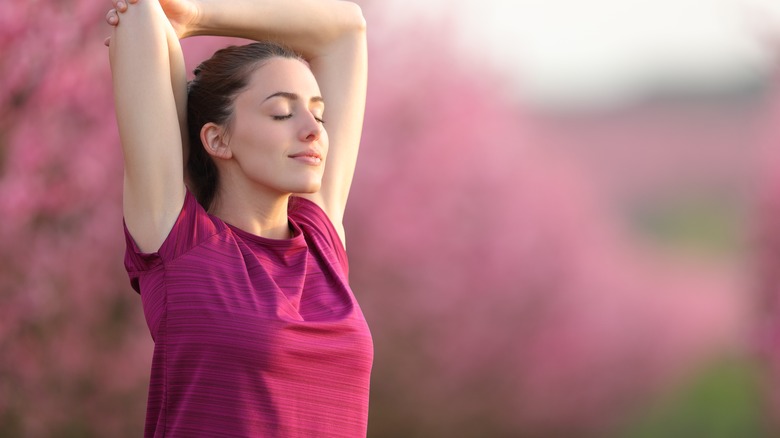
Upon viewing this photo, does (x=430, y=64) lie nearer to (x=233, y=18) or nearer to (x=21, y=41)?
(x=21, y=41)

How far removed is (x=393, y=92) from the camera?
266 inches

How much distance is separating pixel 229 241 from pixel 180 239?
0.08 metres

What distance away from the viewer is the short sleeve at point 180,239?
1.94 m

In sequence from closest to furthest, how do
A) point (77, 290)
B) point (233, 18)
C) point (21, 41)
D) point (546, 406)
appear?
point (233, 18), point (21, 41), point (77, 290), point (546, 406)

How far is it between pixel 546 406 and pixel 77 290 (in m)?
4.07

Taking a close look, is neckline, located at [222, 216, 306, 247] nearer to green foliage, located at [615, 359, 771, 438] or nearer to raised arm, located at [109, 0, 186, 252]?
raised arm, located at [109, 0, 186, 252]

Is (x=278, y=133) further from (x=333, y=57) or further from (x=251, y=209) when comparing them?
(x=333, y=57)

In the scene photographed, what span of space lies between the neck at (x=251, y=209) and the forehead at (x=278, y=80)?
17 centimetres

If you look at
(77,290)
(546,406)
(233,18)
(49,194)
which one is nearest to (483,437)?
(546,406)

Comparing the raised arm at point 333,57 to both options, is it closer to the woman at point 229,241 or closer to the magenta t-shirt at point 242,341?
the woman at point 229,241

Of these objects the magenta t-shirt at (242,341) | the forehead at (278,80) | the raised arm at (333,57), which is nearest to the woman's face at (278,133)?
the forehead at (278,80)

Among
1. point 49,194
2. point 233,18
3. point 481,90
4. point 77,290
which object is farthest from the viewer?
point 481,90

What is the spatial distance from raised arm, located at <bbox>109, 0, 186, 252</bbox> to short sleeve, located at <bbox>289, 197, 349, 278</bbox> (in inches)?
11.8

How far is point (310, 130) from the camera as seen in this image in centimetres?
200
